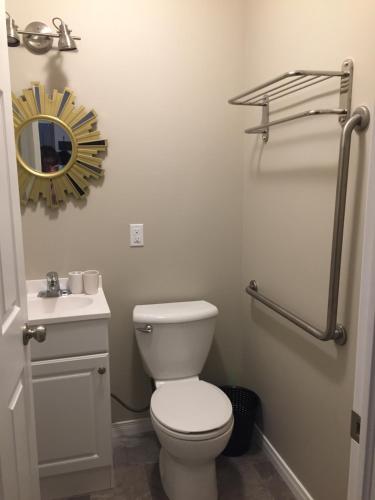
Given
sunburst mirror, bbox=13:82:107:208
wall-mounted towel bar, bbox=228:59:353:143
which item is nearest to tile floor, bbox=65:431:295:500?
sunburst mirror, bbox=13:82:107:208

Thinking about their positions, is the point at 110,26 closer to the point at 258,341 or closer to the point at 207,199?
the point at 207,199

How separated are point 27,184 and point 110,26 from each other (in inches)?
34.1

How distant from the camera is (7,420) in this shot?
1.05m

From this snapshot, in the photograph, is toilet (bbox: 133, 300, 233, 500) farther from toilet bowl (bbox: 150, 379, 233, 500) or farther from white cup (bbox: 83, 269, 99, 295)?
white cup (bbox: 83, 269, 99, 295)

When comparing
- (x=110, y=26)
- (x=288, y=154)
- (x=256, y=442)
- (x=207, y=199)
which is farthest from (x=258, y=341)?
(x=110, y=26)

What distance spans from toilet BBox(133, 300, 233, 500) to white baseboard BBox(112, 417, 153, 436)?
38 centimetres

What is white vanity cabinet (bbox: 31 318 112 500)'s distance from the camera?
1735 millimetres

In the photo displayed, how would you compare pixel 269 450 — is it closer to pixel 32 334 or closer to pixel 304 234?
pixel 304 234

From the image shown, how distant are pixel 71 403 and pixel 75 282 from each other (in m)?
0.58

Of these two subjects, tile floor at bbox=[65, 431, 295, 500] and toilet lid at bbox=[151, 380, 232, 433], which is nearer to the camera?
toilet lid at bbox=[151, 380, 232, 433]

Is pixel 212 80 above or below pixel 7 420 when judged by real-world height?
above

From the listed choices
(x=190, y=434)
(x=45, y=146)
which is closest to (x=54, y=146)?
(x=45, y=146)

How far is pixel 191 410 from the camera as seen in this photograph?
1.75 metres

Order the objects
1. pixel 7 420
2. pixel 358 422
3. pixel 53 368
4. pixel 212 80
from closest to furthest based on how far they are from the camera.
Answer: pixel 358 422
pixel 7 420
pixel 53 368
pixel 212 80
